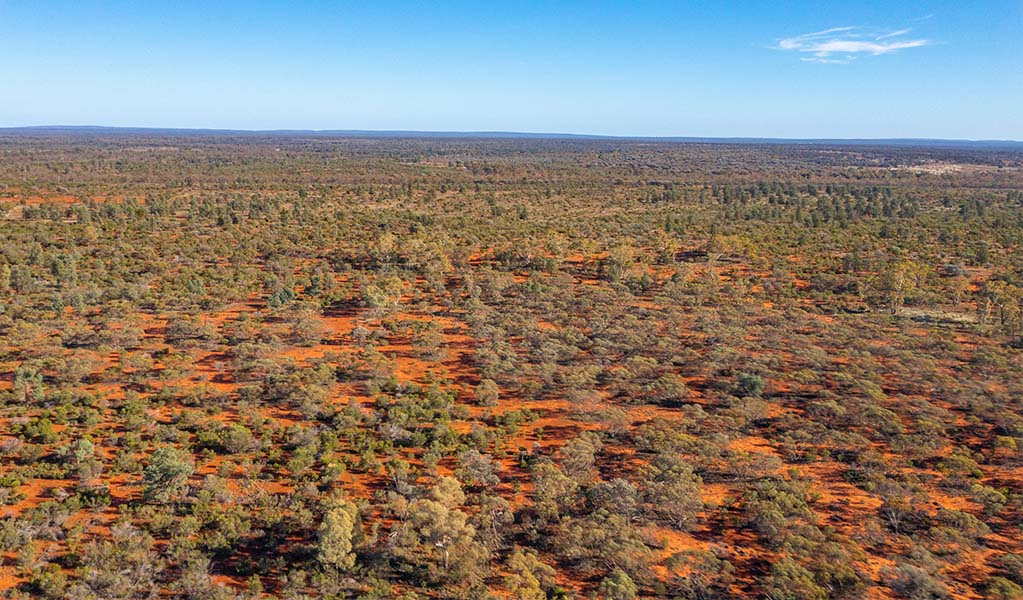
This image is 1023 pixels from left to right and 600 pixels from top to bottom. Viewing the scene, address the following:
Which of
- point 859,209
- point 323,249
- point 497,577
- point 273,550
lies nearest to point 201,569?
point 273,550

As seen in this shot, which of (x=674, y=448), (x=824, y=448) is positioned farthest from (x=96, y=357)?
(x=824, y=448)

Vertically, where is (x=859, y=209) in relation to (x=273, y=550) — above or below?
above

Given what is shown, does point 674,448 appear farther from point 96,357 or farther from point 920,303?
point 920,303

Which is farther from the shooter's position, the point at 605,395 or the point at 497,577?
the point at 605,395

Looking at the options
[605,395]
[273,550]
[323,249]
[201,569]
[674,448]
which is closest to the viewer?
[201,569]

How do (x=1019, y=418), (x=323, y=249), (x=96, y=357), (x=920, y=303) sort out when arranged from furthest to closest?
1. (x=323, y=249)
2. (x=920, y=303)
3. (x=96, y=357)
4. (x=1019, y=418)

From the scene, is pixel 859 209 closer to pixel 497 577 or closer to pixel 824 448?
pixel 824 448
